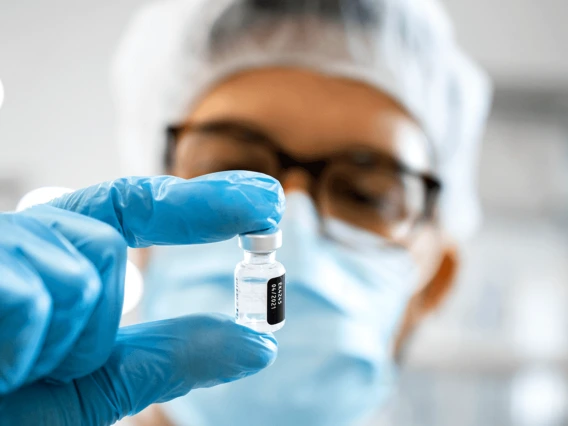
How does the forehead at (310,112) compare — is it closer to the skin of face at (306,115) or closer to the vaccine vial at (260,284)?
the skin of face at (306,115)

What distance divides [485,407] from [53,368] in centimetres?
229

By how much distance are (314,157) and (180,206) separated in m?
0.67

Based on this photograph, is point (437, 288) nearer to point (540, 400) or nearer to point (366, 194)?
point (366, 194)

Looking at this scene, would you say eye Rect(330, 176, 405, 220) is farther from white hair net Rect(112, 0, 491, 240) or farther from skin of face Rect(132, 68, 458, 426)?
white hair net Rect(112, 0, 491, 240)

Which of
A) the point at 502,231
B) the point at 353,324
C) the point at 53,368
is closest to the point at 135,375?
the point at 53,368

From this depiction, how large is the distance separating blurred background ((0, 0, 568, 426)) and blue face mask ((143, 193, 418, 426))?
1.01 m

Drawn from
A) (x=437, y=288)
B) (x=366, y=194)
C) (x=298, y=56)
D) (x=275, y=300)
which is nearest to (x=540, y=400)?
(x=437, y=288)

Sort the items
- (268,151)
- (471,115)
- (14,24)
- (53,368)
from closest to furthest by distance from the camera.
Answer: (53,368) → (268,151) → (471,115) → (14,24)

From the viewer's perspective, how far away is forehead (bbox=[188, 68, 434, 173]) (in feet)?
4.17

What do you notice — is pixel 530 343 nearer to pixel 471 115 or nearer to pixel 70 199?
pixel 471 115

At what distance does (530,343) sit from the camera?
2389 mm

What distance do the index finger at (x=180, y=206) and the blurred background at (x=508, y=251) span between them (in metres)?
1.43

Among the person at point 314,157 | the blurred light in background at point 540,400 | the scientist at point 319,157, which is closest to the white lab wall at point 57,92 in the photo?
the scientist at point 319,157

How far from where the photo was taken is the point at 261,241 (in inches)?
26.3
